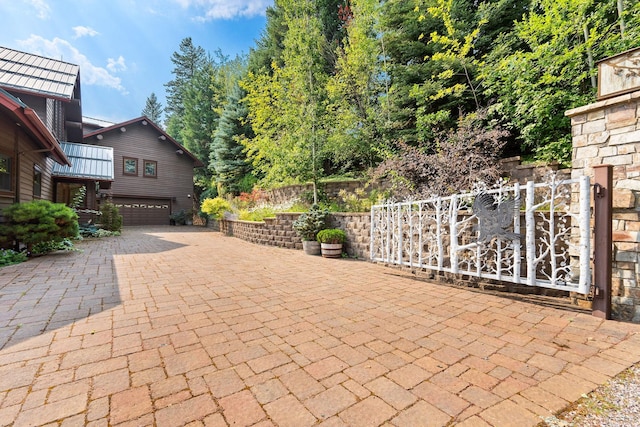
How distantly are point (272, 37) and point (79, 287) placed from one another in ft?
51.0

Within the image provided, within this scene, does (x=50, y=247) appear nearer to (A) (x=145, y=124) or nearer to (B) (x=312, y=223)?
(B) (x=312, y=223)

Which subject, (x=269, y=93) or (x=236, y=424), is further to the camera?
(x=269, y=93)

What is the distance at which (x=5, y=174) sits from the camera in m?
6.11

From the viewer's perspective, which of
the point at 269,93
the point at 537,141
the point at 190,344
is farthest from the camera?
the point at 269,93

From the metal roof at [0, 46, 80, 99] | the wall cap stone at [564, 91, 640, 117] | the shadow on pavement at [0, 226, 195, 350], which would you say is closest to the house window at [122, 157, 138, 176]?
the metal roof at [0, 46, 80, 99]

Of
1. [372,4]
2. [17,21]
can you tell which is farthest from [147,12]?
[372,4]

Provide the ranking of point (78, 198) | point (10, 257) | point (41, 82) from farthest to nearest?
point (78, 198) → point (41, 82) → point (10, 257)

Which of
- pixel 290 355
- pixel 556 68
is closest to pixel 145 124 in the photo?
pixel 290 355

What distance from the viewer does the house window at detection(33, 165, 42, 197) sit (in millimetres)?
7623

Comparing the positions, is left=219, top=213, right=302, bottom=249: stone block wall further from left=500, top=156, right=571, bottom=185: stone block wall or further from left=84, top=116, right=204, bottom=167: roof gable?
left=84, top=116, right=204, bottom=167: roof gable

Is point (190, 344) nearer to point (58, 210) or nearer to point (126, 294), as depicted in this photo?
point (126, 294)

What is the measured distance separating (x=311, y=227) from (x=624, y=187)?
529 cm

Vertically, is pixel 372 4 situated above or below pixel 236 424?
above

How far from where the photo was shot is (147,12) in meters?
11.8
